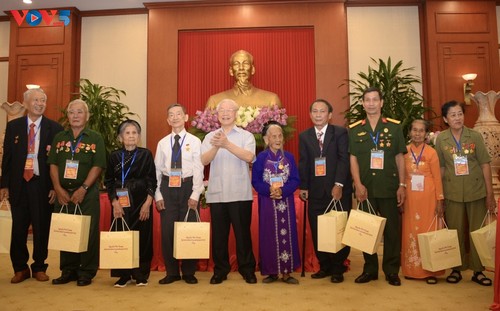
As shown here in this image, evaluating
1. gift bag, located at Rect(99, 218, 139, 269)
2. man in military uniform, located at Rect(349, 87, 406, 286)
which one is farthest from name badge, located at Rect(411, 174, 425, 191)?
gift bag, located at Rect(99, 218, 139, 269)

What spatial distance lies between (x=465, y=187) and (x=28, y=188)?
3.33 m

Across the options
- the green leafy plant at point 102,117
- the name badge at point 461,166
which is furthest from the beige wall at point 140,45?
the name badge at point 461,166

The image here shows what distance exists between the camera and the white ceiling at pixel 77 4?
583 cm

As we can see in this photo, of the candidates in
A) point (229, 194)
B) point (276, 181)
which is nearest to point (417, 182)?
point (276, 181)

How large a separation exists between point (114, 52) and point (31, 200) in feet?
12.0

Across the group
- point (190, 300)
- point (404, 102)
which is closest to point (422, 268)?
point (190, 300)

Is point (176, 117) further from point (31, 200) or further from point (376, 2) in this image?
point (376, 2)

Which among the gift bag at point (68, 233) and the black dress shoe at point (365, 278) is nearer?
the gift bag at point (68, 233)

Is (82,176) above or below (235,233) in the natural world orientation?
above

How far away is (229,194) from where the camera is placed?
289cm

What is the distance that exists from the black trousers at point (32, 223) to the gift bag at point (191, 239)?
1.12 metres

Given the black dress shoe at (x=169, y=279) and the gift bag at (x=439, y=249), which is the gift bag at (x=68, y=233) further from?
the gift bag at (x=439, y=249)

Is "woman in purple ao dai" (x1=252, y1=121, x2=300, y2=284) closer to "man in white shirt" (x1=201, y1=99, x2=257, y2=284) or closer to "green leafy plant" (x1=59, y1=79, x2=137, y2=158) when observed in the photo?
"man in white shirt" (x1=201, y1=99, x2=257, y2=284)

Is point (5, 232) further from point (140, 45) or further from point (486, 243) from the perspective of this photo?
point (140, 45)
